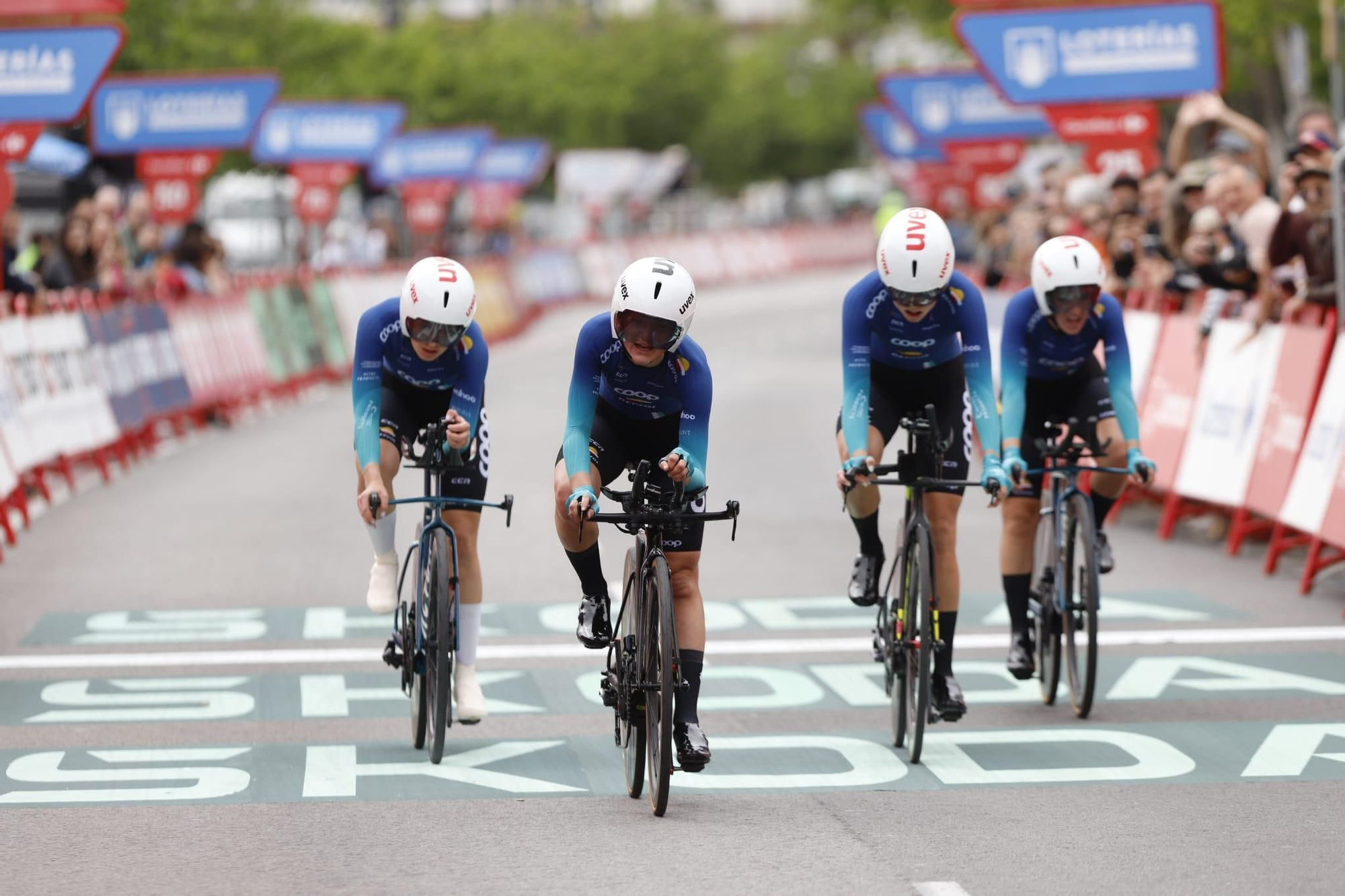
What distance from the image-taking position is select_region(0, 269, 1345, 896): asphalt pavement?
7.11 meters

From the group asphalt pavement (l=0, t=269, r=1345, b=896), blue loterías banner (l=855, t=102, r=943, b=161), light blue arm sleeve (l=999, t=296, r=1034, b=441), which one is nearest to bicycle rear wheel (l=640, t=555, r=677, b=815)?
asphalt pavement (l=0, t=269, r=1345, b=896)

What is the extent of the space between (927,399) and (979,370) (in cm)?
53

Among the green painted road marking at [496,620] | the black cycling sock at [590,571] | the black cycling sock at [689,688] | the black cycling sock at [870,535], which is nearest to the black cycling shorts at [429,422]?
the black cycling sock at [590,571]

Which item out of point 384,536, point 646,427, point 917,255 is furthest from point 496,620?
point 917,255

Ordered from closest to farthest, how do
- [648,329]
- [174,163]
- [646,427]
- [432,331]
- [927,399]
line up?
[648,329], [646,427], [432,331], [927,399], [174,163]

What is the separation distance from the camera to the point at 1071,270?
31.6 ft

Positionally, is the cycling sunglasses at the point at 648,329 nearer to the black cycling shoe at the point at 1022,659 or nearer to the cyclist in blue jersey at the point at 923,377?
the cyclist in blue jersey at the point at 923,377

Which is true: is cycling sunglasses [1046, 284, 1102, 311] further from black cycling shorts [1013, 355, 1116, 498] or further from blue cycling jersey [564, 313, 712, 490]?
blue cycling jersey [564, 313, 712, 490]

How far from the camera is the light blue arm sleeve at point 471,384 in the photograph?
9.05 meters

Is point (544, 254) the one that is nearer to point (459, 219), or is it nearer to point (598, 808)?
point (459, 219)

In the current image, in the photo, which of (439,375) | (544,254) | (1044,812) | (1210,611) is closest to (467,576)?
(439,375)

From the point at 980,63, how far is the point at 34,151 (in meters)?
12.7

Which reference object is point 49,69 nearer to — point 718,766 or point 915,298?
point 915,298

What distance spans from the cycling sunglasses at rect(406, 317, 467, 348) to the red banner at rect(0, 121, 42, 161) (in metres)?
12.5
